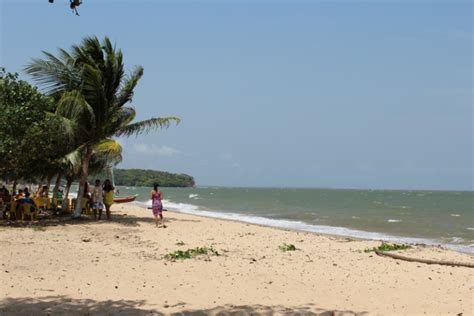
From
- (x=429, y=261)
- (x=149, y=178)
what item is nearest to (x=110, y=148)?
(x=429, y=261)

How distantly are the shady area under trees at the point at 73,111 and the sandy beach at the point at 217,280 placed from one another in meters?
4.08

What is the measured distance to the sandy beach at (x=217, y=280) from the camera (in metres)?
5.87

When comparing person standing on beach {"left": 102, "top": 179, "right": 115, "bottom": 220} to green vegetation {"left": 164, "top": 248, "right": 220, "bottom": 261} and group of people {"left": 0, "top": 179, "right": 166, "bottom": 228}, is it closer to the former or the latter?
group of people {"left": 0, "top": 179, "right": 166, "bottom": 228}

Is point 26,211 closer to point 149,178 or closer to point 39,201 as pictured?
point 39,201

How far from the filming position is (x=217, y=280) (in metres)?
7.33

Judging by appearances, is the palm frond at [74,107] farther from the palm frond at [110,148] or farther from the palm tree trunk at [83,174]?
the palm tree trunk at [83,174]

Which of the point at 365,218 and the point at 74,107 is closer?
the point at 74,107

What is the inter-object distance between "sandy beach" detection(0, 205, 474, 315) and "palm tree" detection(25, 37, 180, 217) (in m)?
5.43

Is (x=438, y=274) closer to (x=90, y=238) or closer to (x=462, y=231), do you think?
(x=90, y=238)

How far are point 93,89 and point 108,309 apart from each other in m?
11.8

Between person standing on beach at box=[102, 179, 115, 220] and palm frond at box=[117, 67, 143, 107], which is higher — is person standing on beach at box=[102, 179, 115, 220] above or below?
below

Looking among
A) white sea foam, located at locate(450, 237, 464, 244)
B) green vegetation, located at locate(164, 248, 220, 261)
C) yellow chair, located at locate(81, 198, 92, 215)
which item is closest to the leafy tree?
yellow chair, located at locate(81, 198, 92, 215)

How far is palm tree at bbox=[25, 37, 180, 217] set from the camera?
53.1ft

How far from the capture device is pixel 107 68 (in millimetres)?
16750
